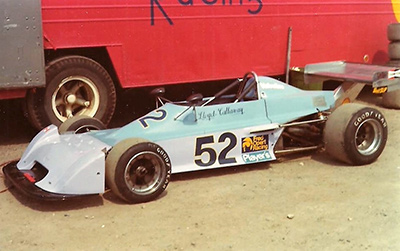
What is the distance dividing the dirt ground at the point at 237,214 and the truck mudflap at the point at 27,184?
0.63 feet

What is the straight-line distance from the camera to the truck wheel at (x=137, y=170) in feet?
16.1

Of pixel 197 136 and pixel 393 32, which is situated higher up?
pixel 393 32

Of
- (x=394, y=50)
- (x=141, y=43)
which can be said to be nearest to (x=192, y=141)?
(x=141, y=43)

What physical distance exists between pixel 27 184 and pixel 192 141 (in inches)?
62.2

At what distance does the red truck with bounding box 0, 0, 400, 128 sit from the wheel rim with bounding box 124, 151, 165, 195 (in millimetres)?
2341

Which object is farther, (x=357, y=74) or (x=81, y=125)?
(x=357, y=74)

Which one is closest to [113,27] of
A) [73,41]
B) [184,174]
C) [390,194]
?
[73,41]

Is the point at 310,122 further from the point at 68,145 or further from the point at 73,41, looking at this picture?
the point at 73,41

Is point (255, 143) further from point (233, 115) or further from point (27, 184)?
point (27, 184)

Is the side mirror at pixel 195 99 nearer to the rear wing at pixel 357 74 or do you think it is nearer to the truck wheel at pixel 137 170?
the truck wheel at pixel 137 170

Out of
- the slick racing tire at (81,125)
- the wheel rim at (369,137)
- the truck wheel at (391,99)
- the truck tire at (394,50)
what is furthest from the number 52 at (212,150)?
the truck tire at (394,50)

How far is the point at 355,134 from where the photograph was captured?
5887 millimetres

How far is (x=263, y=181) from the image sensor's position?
564cm

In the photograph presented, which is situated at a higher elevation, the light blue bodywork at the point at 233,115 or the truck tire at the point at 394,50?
the truck tire at the point at 394,50
